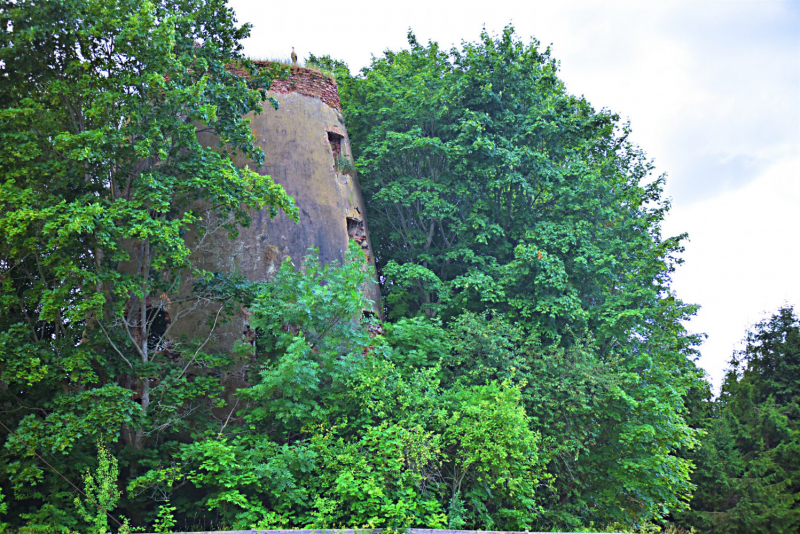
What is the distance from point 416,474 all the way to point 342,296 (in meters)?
3.43

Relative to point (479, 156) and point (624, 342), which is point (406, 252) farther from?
point (624, 342)

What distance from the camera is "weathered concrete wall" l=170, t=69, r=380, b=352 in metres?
13.1

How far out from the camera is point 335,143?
16.1 meters

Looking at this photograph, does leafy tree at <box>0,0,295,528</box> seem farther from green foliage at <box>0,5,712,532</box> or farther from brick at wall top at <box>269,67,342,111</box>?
brick at wall top at <box>269,67,342,111</box>

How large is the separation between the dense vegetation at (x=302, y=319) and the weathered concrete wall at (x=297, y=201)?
550mm

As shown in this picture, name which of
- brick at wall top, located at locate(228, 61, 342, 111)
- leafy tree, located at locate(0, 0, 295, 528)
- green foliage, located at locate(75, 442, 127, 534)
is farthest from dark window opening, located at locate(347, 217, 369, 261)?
green foliage, located at locate(75, 442, 127, 534)

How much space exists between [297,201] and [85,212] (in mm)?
6017

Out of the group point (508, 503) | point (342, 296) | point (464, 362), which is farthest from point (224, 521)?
point (464, 362)

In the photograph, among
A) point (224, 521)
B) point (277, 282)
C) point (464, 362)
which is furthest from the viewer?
point (464, 362)

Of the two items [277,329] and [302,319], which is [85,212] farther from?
[302,319]

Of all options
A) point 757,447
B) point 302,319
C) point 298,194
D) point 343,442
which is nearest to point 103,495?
point 343,442

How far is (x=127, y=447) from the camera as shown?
32.8 feet

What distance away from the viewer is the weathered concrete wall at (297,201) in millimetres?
13125

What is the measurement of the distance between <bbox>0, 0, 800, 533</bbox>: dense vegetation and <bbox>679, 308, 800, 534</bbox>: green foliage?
2.64 ft
